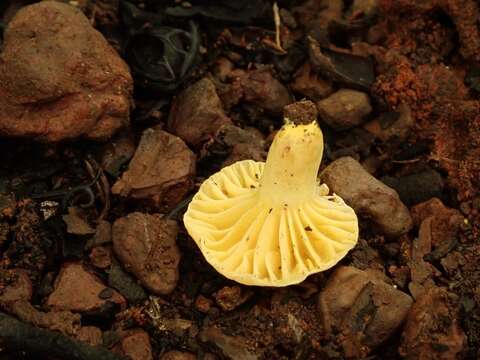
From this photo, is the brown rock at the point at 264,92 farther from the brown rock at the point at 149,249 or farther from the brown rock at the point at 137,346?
the brown rock at the point at 137,346

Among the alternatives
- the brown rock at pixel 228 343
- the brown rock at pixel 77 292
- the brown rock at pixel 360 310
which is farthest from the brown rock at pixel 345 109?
the brown rock at pixel 77 292

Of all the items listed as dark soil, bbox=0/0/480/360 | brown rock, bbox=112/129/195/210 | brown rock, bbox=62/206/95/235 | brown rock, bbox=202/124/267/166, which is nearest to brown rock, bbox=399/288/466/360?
dark soil, bbox=0/0/480/360

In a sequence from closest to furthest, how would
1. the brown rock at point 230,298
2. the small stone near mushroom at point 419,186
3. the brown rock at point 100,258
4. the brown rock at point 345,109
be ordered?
the brown rock at point 230,298 < the brown rock at point 100,258 < the small stone near mushroom at point 419,186 < the brown rock at point 345,109

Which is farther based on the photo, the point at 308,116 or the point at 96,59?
the point at 96,59

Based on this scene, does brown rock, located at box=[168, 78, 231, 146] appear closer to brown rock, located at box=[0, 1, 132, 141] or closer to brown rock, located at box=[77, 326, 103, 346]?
brown rock, located at box=[0, 1, 132, 141]

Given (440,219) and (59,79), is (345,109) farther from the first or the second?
(59,79)

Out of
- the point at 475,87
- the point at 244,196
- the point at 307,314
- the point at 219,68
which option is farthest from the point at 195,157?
the point at 475,87

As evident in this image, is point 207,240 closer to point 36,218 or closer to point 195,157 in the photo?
point 195,157

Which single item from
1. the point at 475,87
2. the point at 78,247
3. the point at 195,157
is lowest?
the point at 78,247
